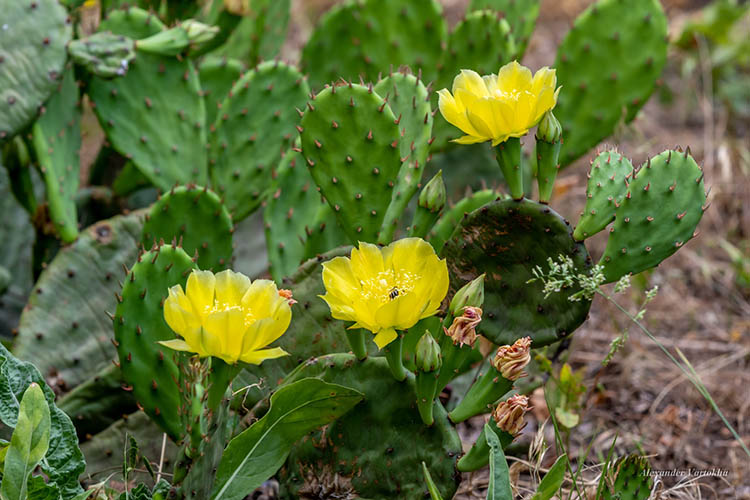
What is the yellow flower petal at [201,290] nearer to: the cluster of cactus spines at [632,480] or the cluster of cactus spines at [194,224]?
the cluster of cactus spines at [194,224]

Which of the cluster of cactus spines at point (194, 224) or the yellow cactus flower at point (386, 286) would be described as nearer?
the yellow cactus flower at point (386, 286)

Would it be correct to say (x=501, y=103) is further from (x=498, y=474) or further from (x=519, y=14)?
(x=519, y=14)

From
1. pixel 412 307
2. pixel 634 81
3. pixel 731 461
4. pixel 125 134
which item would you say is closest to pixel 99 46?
pixel 125 134

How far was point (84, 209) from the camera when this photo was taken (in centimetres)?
237

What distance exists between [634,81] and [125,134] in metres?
1.39

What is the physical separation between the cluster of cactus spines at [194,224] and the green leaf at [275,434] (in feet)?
2.00

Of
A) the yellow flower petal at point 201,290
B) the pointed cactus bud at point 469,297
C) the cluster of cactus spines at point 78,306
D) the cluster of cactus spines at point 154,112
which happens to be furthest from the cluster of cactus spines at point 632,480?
the cluster of cactus spines at point 154,112

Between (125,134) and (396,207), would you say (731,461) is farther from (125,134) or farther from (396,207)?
(125,134)

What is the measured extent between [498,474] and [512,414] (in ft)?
0.32

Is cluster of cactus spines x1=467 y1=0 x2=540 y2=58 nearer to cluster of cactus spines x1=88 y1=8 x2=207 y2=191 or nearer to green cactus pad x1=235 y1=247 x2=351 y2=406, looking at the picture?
cluster of cactus spines x1=88 y1=8 x2=207 y2=191

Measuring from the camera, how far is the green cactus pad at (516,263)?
1.38 m

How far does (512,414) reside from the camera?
48.1 inches

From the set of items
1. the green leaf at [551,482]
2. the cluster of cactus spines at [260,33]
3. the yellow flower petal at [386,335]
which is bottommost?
the green leaf at [551,482]

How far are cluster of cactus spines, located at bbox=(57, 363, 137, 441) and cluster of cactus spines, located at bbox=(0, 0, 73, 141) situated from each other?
24.7 inches
